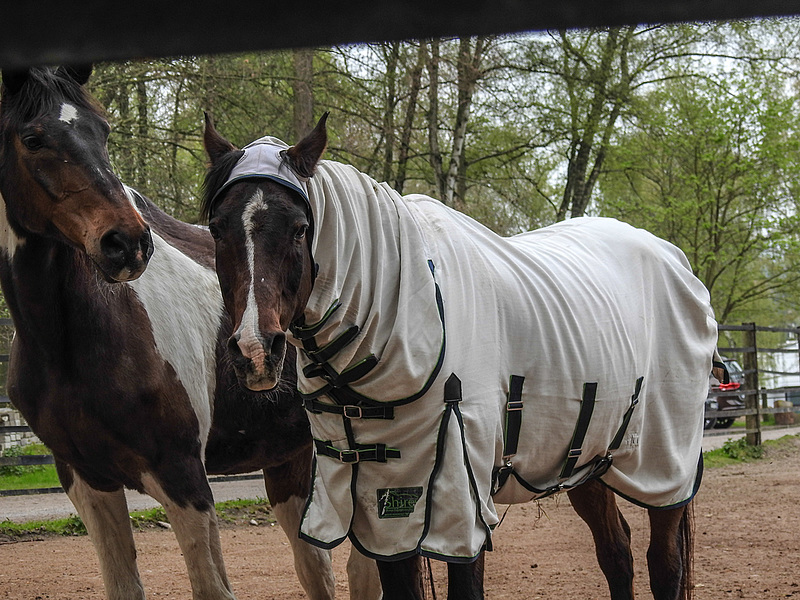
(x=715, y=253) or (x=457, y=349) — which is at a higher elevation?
(x=715, y=253)

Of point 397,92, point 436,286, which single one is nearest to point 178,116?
point 397,92

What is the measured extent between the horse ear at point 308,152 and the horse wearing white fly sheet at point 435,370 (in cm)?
4

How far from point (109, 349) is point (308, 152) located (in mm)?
1043

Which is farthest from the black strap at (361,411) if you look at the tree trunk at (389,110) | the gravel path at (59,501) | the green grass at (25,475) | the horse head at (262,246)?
the tree trunk at (389,110)

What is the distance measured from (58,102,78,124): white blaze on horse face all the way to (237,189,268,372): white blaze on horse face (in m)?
0.76

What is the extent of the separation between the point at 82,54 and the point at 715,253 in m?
17.3

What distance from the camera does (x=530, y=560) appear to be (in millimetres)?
5508

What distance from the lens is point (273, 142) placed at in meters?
2.64

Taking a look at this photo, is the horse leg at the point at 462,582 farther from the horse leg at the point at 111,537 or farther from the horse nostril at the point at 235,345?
the horse leg at the point at 111,537

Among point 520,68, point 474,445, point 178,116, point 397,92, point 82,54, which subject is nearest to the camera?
point 82,54

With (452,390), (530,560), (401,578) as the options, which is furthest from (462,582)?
(530,560)

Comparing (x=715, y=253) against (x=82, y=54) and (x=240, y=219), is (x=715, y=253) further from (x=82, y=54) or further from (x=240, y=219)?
(x=82, y=54)

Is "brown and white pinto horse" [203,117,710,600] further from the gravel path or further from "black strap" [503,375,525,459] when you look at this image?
the gravel path

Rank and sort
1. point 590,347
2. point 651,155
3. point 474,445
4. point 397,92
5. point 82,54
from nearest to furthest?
point 82,54 < point 474,445 < point 590,347 < point 397,92 < point 651,155
